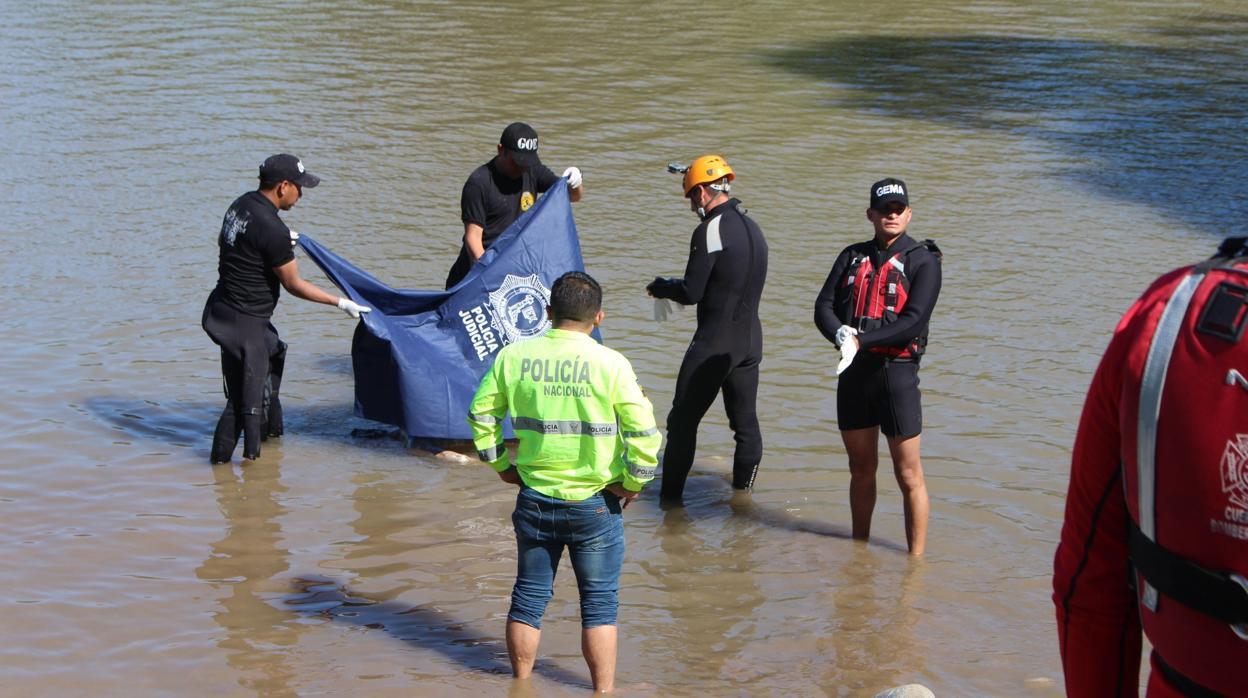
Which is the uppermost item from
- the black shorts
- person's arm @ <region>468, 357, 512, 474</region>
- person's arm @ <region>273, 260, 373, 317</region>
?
person's arm @ <region>273, 260, 373, 317</region>

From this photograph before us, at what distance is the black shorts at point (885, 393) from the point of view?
6.51 m

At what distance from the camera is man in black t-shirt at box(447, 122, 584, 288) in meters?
8.48

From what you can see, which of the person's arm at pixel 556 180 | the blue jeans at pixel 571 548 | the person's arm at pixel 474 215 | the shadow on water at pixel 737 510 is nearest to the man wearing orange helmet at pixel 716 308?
the shadow on water at pixel 737 510

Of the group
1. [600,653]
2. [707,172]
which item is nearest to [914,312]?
[707,172]

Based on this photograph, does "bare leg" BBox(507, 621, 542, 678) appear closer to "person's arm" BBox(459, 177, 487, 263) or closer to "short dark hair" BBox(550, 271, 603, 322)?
"short dark hair" BBox(550, 271, 603, 322)

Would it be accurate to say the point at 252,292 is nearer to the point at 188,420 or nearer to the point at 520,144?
the point at 188,420

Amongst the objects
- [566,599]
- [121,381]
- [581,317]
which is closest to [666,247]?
[121,381]

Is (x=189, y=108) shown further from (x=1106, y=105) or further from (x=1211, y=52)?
(x=1211, y=52)

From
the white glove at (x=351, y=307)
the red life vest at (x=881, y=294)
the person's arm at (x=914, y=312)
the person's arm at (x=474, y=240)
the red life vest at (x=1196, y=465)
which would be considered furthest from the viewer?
the person's arm at (x=474, y=240)

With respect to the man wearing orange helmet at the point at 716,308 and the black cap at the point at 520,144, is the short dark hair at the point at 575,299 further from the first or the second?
the black cap at the point at 520,144

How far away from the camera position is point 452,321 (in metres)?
8.27

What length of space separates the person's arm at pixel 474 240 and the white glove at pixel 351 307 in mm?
751

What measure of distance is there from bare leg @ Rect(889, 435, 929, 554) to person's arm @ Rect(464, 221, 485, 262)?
3036 mm

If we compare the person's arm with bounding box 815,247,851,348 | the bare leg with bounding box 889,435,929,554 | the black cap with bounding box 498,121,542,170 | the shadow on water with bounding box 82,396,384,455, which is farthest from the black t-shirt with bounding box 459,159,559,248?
the bare leg with bounding box 889,435,929,554
